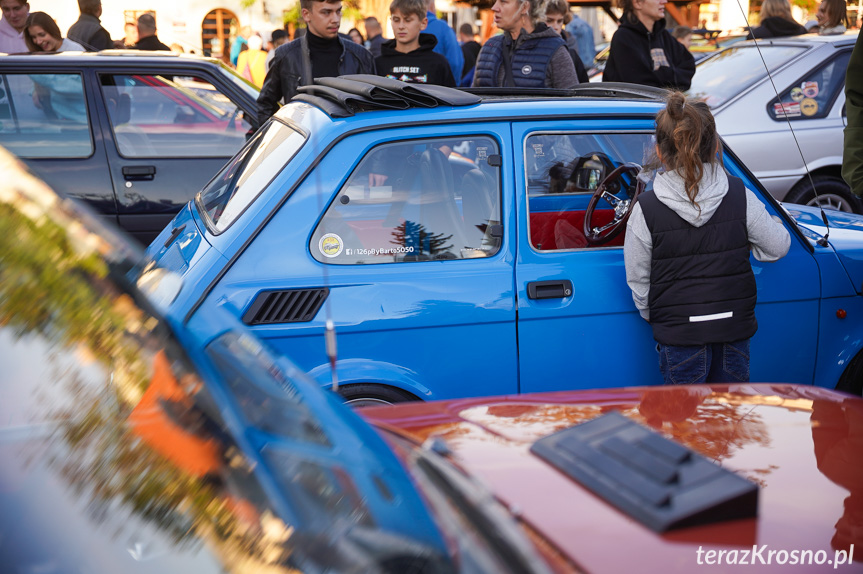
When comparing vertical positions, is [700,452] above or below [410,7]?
below

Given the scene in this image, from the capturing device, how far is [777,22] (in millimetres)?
8266

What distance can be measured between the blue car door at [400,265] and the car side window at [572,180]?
0.28m

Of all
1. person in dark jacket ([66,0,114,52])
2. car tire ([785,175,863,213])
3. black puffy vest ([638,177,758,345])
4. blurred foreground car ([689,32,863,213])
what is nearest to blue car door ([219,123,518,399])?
black puffy vest ([638,177,758,345])

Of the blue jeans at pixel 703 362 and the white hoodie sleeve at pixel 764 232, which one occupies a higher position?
the white hoodie sleeve at pixel 764 232

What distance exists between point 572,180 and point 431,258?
0.88 m

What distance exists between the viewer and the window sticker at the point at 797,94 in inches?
269

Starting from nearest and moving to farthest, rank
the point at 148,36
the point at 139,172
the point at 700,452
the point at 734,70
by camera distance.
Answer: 1. the point at 700,452
2. the point at 139,172
3. the point at 734,70
4. the point at 148,36

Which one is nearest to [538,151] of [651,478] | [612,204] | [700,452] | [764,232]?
[612,204]

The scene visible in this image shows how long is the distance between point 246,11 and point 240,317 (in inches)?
1098

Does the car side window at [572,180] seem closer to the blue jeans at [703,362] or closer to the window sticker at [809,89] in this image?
the blue jeans at [703,362]

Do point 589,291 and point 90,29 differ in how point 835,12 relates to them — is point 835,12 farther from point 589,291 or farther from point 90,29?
point 90,29

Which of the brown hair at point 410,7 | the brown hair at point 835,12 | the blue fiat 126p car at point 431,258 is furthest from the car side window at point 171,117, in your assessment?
the brown hair at point 835,12

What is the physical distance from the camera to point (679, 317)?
320 cm

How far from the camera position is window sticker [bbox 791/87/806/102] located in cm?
683
